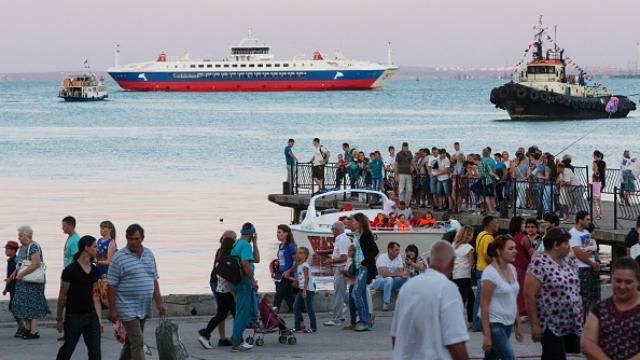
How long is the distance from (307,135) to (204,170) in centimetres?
3461

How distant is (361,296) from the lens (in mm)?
15344

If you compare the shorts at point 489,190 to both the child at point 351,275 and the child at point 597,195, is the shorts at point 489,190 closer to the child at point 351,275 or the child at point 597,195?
the child at point 597,195

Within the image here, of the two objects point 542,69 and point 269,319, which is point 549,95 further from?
point 269,319

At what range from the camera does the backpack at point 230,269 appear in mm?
13727

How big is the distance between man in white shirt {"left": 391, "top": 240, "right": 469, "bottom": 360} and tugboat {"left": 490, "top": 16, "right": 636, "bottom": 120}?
79151mm

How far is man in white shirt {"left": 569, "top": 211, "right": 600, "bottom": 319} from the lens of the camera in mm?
13750

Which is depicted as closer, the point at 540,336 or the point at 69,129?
the point at 540,336

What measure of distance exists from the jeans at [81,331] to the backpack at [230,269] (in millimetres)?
2123

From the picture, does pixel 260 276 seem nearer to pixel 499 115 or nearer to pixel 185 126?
pixel 185 126

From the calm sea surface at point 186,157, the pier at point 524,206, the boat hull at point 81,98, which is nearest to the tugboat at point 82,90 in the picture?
the boat hull at point 81,98

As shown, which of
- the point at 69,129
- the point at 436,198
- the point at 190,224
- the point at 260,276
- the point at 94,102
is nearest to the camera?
the point at 260,276

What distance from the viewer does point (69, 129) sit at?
106500 mm

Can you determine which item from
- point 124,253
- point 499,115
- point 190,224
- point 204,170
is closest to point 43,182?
point 204,170

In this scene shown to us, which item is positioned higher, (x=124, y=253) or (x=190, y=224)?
(x=124, y=253)
